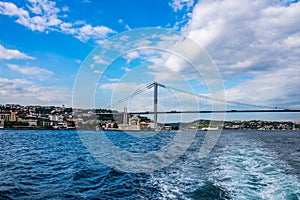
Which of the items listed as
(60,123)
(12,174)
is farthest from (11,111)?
A: (12,174)

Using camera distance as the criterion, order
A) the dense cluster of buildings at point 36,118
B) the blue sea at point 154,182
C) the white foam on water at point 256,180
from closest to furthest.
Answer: the blue sea at point 154,182 → the white foam on water at point 256,180 → the dense cluster of buildings at point 36,118

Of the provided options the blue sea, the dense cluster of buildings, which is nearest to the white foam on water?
the blue sea

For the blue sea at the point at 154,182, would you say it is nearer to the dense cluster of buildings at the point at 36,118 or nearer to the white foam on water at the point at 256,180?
the white foam on water at the point at 256,180

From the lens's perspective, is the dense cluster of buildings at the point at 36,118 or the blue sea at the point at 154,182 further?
the dense cluster of buildings at the point at 36,118

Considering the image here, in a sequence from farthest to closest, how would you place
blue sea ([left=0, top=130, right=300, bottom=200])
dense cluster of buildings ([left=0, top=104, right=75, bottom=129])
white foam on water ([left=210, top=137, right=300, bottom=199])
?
dense cluster of buildings ([left=0, top=104, right=75, bottom=129]), white foam on water ([left=210, top=137, right=300, bottom=199]), blue sea ([left=0, top=130, right=300, bottom=200])

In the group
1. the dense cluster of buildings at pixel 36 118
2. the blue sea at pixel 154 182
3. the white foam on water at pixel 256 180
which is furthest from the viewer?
the dense cluster of buildings at pixel 36 118

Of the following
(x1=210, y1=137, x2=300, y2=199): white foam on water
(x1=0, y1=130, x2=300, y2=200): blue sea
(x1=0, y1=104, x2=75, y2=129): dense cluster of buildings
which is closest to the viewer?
(x1=0, y1=130, x2=300, y2=200): blue sea

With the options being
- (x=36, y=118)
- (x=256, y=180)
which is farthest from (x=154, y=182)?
(x=36, y=118)

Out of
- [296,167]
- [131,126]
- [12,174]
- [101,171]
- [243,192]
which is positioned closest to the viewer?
[243,192]

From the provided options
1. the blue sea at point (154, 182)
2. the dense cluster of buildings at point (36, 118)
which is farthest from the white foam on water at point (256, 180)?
the dense cluster of buildings at point (36, 118)

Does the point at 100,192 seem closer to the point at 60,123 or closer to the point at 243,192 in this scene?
the point at 243,192

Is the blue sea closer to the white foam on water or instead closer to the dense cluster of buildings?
the white foam on water
